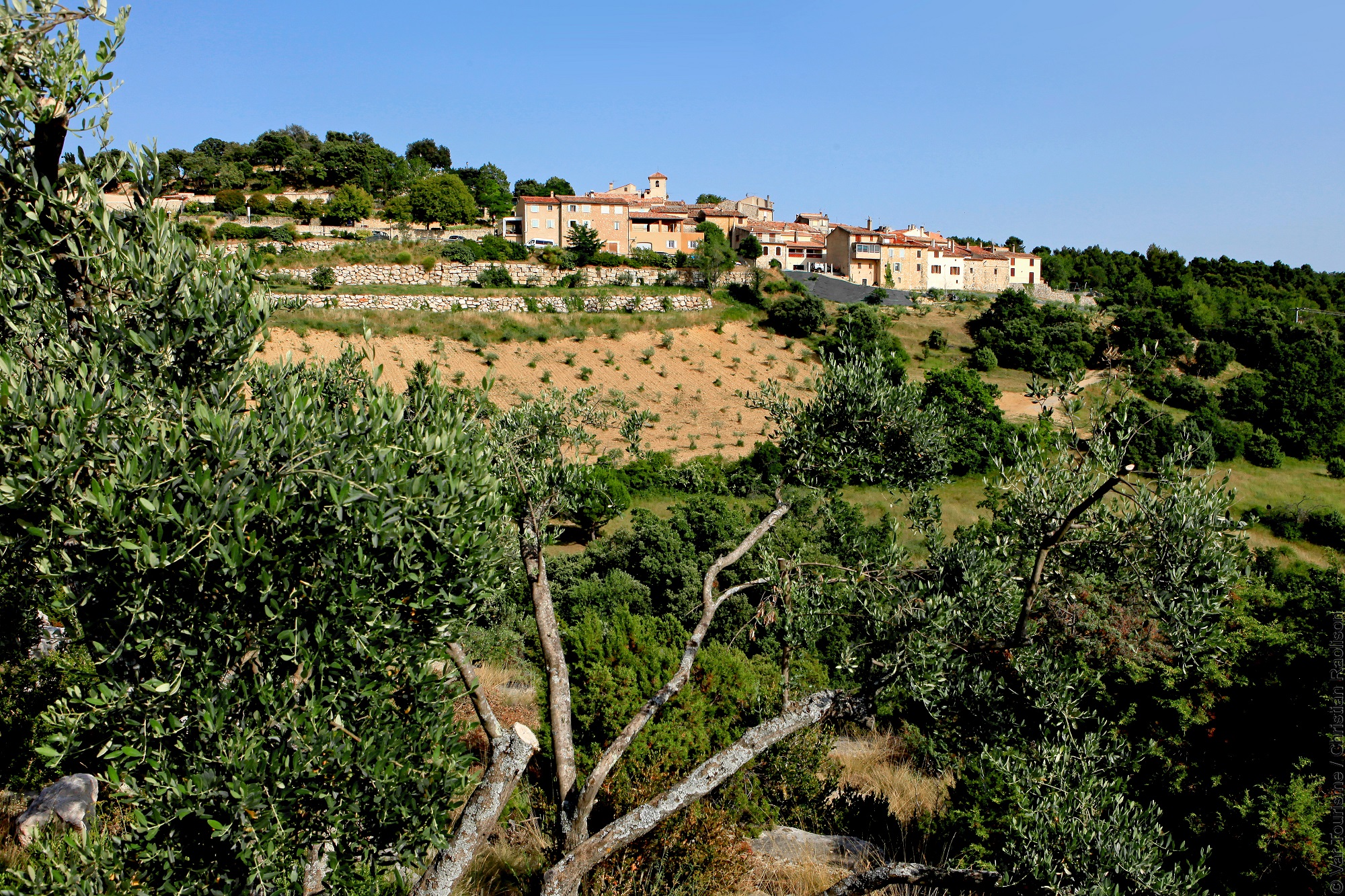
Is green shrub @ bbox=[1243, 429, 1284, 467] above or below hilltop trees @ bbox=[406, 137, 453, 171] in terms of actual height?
below

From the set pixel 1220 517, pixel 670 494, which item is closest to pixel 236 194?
pixel 670 494

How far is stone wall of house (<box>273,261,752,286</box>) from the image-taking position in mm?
53281

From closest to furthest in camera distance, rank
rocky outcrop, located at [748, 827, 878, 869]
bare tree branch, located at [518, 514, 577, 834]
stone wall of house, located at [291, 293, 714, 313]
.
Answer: bare tree branch, located at [518, 514, 577, 834] → rocky outcrop, located at [748, 827, 878, 869] → stone wall of house, located at [291, 293, 714, 313]

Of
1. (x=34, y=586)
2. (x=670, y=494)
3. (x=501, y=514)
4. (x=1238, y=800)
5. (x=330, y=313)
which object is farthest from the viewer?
(x=330, y=313)

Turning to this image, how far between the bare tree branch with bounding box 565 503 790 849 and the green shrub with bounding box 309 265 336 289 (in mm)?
47227

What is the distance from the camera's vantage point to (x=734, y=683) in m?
11.0

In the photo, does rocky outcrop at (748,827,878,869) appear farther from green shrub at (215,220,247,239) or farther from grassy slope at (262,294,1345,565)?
green shrub at (215,220,247,239)

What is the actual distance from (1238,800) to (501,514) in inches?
264

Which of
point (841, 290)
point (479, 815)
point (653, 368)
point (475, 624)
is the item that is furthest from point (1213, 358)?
point (479, 815)

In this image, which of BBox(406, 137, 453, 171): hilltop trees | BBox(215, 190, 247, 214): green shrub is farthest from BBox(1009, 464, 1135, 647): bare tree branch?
BBox(406, 137, 453, 171): hilltop trees

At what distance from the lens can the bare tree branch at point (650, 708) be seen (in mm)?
6859

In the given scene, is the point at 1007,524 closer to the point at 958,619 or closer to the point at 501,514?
the point at 958,619

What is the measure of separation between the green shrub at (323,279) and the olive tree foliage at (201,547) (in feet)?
158

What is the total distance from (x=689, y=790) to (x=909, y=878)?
1964 mm
